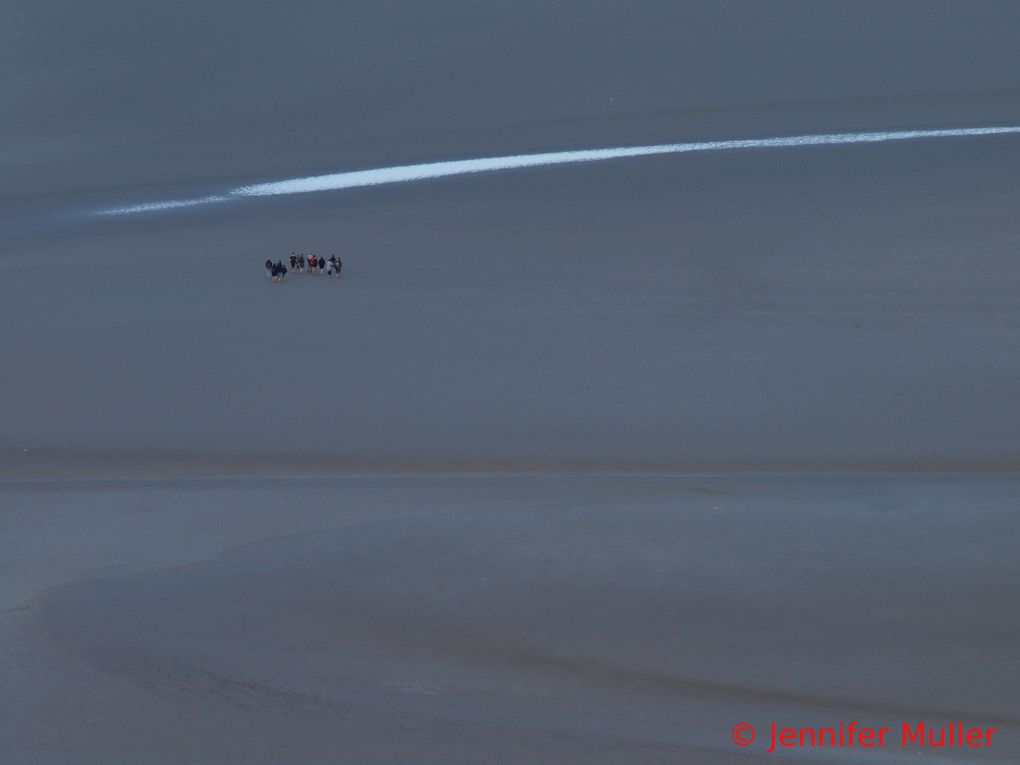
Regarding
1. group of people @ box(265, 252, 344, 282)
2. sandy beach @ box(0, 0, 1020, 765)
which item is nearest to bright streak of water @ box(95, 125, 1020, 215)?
sandy beach @ box(0, 0, 1020, 765)

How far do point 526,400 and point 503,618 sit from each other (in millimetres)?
3002

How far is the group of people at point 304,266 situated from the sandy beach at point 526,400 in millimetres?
286

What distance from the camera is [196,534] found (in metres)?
7.50

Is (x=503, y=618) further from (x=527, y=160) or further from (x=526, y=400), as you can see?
(x=527, y=160)

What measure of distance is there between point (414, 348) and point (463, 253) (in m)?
1.71

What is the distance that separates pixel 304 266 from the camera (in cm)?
1119

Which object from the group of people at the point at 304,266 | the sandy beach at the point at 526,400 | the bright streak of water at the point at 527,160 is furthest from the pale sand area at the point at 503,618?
the bright streak of water at the point at 527,160

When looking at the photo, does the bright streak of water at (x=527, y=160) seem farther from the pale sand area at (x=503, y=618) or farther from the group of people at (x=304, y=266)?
the pale sand area at (x=503, y=618)

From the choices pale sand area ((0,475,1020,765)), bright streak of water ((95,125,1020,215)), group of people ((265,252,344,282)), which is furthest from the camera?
bright streak of water ((95,125,1020,215))

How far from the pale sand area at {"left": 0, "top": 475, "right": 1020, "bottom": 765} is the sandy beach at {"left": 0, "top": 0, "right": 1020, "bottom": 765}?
1.0 inches

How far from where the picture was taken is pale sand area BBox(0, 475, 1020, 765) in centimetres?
566

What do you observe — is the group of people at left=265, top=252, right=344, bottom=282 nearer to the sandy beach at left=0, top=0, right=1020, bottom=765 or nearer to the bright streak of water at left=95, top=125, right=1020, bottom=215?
the sandy beach at left=0, top=0, right=1020, bottom=765

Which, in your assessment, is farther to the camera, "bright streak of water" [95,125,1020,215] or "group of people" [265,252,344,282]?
"bright streak of water" [95,125,1020,215]

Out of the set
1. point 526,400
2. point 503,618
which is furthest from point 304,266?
point 503,618
